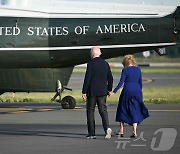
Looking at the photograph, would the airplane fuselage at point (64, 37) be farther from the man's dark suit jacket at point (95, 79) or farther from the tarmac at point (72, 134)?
the man's dark suit jacket at point (95, 79)

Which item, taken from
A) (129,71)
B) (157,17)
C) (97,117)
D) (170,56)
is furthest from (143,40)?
(170,56)

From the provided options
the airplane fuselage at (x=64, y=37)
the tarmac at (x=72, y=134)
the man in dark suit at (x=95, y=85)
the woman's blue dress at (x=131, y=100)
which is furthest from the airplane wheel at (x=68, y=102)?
the man in dark suit at (x=95, y=85)

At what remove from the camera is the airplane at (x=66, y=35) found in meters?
23.9

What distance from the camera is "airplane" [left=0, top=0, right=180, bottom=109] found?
23.9m

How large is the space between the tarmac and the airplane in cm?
113

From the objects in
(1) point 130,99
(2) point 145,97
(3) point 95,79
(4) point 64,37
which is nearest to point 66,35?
(4) point 64,37

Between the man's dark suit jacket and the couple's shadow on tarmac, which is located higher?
the man's dark suit jacket

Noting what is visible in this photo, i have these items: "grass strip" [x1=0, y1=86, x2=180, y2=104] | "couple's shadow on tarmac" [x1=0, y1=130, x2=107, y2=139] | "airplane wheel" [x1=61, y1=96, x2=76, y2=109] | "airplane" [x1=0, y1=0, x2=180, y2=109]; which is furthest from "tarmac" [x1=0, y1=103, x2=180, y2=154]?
"grass strip" [x1=0, y1=86, x2=180, y2=104]

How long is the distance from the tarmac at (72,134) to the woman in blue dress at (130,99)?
0.39m

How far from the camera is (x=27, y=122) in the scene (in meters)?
20.6

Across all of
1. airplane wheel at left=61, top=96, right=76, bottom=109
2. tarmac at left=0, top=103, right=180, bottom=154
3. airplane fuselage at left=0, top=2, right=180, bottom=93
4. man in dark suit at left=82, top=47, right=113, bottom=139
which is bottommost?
tarmac at left=0, top=103, right=180, bottom=154

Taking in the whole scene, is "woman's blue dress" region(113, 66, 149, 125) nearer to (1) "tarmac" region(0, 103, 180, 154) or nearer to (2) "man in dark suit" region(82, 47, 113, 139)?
(2) "man in dark suit" region(82, 47, 113, 139)

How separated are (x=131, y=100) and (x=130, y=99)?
3 cm

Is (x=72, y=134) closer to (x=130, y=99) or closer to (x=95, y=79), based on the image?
(x=95, y=79)
